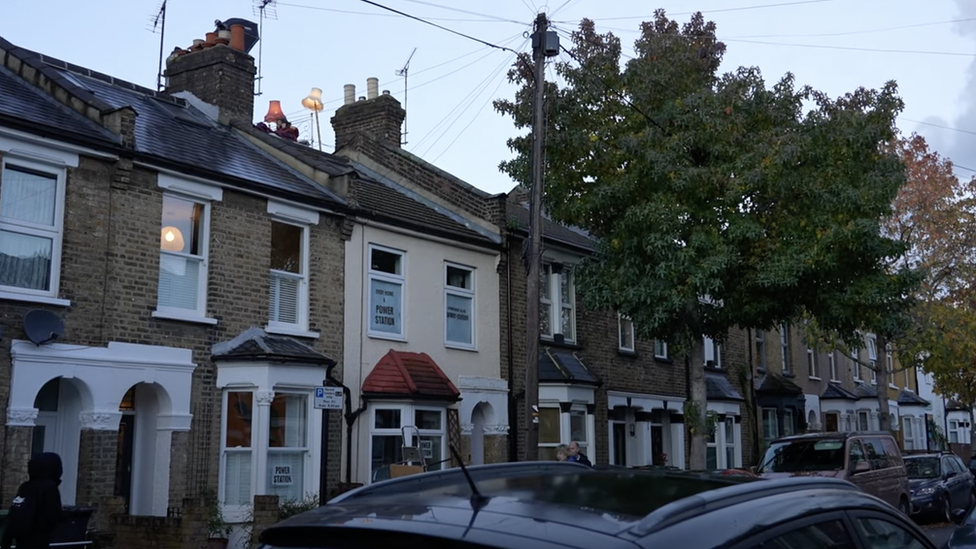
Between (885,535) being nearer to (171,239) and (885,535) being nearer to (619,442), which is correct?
(171,239)

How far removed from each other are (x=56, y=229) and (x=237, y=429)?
432 centimetres

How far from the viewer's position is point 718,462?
98.2 ft

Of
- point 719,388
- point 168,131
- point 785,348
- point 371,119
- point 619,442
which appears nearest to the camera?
point 168,131

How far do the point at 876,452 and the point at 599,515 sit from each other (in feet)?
54.6

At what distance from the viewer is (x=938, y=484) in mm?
21266

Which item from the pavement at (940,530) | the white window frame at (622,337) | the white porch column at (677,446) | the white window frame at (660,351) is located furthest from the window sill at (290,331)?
the white porch column at (677,446)

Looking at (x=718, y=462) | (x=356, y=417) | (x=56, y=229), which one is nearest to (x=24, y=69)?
(x=56, y=229)

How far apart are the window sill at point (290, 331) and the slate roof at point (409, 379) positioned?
1446 mm

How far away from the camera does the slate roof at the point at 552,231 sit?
2356 cm

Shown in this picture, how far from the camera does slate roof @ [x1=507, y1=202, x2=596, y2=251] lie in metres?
23.6

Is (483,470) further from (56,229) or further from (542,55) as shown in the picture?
(542,55)

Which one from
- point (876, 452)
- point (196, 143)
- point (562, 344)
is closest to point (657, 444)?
point (562, 344)

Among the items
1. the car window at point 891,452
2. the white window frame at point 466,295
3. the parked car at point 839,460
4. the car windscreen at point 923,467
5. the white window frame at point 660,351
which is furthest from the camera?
the white window frame at point 660,351

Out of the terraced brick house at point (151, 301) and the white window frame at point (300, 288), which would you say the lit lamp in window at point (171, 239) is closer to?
the terraced brick house at point (151, 301)
